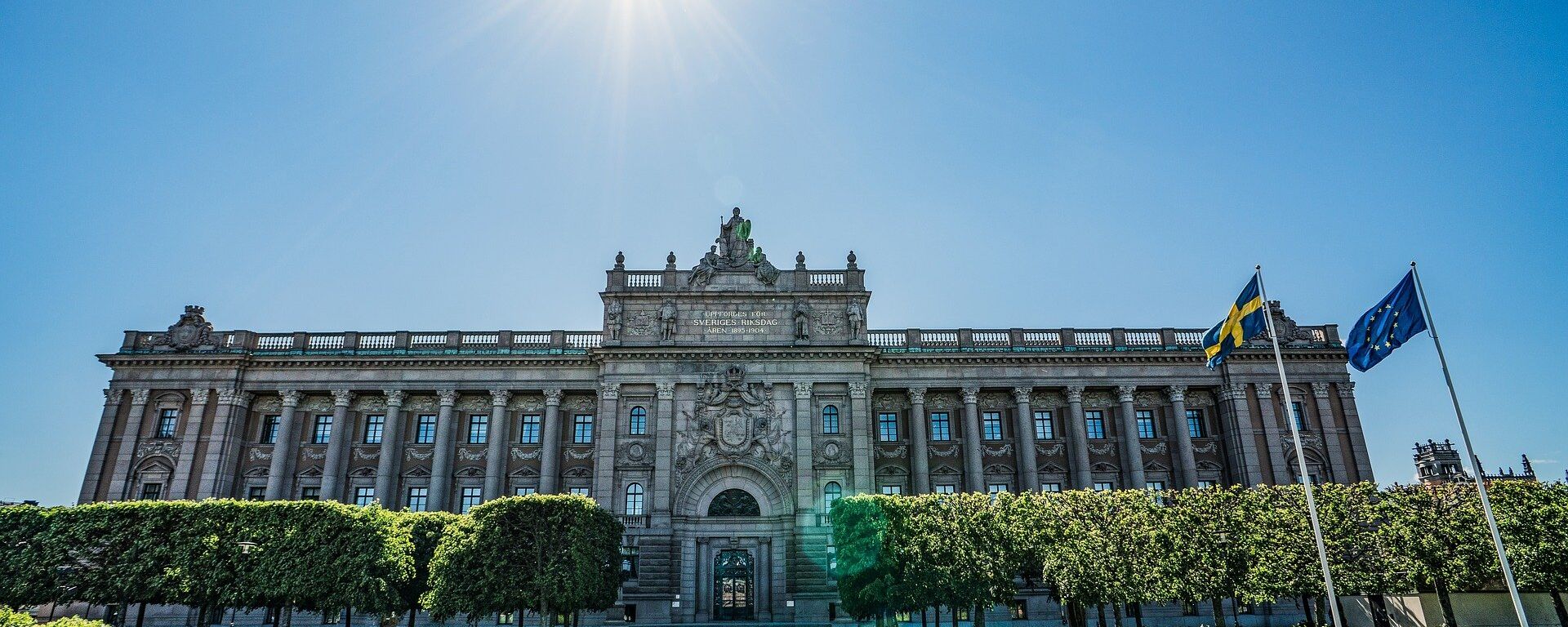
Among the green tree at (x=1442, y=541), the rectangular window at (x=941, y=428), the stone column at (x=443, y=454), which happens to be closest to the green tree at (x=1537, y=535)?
the green tree at (x=1442, y=541)

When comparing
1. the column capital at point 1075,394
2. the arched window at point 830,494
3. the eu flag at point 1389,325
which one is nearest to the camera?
the eu flag at point 1389,325

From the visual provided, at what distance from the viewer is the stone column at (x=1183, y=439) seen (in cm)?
5328

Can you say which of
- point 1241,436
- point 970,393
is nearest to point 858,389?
point 970,393

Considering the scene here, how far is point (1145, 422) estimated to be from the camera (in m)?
55.9

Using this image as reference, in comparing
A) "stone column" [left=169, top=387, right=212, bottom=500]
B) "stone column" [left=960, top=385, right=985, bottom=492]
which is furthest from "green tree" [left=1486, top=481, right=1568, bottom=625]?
"stone column" [left=169, top=387, right=212, bottom=500]

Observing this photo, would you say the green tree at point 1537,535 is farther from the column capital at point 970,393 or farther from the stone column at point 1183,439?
the column capital at point 970,393

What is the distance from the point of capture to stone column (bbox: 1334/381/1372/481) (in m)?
53.2

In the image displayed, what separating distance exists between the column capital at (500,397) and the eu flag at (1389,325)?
45.1m

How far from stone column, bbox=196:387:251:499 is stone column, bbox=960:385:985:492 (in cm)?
4502

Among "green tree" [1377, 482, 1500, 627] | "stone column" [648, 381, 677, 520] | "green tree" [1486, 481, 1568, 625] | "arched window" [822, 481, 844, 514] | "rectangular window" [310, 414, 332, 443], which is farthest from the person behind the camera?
"rectangular window" [310, 414, 332, 443]

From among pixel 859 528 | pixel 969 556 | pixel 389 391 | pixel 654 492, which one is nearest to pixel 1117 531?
pixel 969 556

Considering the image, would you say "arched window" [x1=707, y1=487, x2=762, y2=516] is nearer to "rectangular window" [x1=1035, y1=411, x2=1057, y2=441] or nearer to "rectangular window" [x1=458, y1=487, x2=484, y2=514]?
"rectangular window" [x1=458, y1=487, x2=484, y2=514]

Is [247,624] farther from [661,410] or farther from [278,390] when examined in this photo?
[661,410]

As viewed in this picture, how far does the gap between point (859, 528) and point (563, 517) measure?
44.6 ft
